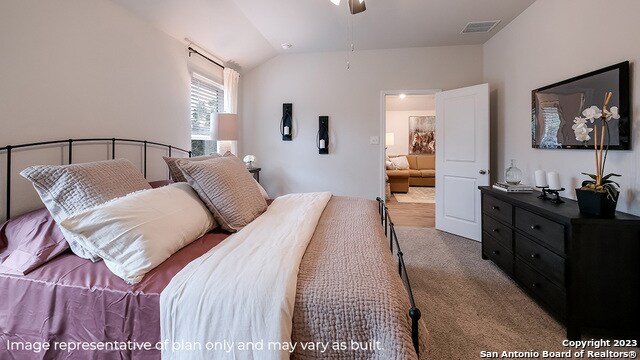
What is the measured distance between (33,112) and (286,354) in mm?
1997

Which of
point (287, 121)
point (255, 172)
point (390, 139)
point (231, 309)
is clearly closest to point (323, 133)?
point (287, 121)

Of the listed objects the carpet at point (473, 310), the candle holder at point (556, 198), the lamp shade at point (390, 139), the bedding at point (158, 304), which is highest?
the lamp shade at point (390, 139)

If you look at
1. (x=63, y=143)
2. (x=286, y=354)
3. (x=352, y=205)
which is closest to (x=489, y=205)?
(x=352, y=205)

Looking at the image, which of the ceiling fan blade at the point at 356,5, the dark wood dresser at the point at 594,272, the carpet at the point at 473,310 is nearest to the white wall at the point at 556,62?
the dark wood dresser at the point at 594,272

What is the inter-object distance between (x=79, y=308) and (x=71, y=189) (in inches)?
22.5

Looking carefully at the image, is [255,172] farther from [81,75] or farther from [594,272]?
[594,272]

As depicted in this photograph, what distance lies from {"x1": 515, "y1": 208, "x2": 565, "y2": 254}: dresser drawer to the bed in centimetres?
128

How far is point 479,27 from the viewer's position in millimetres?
3205

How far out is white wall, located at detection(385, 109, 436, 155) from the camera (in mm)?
8375

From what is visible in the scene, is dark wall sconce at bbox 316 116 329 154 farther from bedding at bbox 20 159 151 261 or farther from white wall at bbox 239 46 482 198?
bedding at bbox 20 159 151 261

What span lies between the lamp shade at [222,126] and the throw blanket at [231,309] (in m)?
2.20

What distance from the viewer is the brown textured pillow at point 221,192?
157cm

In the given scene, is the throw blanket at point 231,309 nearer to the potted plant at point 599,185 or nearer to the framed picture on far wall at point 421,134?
the potted plant at point 599,185

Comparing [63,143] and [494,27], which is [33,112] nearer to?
[63,143]
